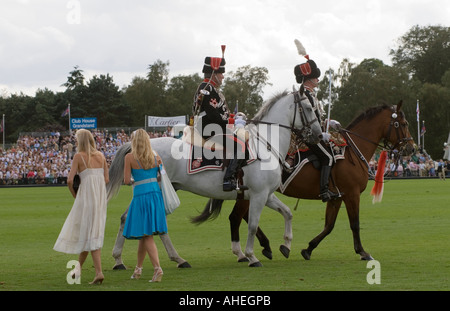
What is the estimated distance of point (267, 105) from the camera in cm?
1427

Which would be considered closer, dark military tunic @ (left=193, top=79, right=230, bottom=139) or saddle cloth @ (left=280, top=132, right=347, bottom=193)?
dark military tunic @ (left=193, top=79, right=230, bottom=139)

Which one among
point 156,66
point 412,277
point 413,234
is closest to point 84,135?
point 412,277

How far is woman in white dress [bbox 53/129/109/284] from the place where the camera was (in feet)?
35.9

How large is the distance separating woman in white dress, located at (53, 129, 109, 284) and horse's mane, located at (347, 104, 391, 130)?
6.73 m

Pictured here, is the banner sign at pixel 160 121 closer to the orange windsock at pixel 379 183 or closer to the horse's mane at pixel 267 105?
the orange windsock at pixel 379 183

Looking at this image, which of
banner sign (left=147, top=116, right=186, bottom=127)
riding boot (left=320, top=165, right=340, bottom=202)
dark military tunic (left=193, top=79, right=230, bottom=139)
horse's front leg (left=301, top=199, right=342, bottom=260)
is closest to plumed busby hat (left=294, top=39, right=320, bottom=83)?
riding boot (left=320, top=165, right=340, bottom=202)

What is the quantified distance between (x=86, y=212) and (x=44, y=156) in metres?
63.7

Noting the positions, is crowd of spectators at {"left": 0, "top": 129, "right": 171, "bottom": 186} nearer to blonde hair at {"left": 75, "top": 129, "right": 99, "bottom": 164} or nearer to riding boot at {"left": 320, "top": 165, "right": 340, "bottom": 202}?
riding boot at {"left": 320, "top": 165, "right": 340, "bottom": 202}

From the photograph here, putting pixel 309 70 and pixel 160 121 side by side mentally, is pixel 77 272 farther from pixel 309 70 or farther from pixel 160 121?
pixel 160 121

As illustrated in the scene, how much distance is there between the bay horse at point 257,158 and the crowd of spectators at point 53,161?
4761 centimetres

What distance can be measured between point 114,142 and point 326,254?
6009cm

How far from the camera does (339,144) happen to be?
50.2 feet

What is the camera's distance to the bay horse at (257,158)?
13406 mm
